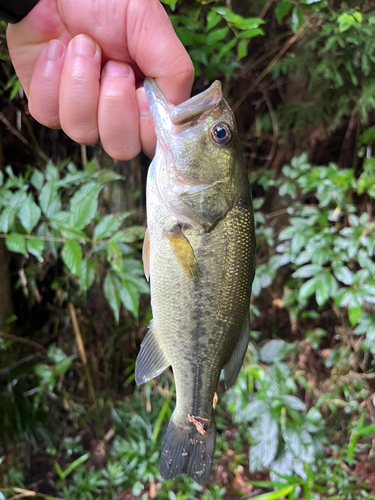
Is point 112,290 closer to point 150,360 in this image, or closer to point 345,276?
point 150,360

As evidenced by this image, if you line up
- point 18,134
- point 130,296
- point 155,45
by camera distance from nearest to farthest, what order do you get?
point 155,45 < point 130,296 < point 18,134

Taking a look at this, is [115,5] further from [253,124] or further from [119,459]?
[119,459]

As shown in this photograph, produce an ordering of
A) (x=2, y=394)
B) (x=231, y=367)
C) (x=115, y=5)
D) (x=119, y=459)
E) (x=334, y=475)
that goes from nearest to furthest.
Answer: (x=115, y=5)
(x=231, y=367)
(x=2, y=394)
(x=334, y=475)
(x=119, y=459)

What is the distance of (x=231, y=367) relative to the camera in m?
0.90

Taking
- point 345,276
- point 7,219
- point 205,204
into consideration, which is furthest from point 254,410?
point 7,219

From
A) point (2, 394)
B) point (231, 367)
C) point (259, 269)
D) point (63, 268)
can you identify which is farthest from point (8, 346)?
point (259, 269)

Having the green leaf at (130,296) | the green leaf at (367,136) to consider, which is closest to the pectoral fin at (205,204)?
the green leaf at (130,296)

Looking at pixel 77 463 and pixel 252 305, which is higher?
pixel 252 305

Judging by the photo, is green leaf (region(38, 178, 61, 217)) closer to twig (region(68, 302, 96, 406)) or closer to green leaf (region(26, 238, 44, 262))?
green leaf (region(26, 238, 44, 262))

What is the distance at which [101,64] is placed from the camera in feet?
2.55

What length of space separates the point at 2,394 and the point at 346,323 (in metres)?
2.01

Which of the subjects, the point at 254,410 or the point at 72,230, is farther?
the point at 254,410

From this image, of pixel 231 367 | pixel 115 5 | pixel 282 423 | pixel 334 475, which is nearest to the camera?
pixel 115 5

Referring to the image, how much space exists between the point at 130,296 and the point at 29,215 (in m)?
0.45
